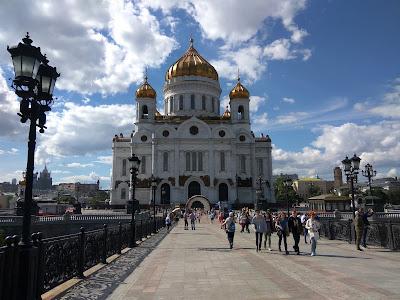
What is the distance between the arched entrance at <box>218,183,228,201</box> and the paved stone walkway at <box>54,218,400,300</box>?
137ft

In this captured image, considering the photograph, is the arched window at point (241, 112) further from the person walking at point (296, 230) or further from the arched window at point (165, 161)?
the person walking at point (296, 230)

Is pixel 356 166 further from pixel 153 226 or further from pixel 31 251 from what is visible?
pixel 31 251

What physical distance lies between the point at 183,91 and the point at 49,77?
54349mm

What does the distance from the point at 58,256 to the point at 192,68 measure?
188 ft

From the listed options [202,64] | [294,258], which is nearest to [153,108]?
[202,64]

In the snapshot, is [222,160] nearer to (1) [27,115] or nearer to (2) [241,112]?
(2) [241,112]

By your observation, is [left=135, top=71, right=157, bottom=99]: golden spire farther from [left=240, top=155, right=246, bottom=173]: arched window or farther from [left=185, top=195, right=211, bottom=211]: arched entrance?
[left=185, top=195, right=211, bottom=211]: arched entrance

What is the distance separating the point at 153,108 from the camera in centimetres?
5688

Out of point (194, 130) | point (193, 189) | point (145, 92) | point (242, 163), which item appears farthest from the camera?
point (145, 92)

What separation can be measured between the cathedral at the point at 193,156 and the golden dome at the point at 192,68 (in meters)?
7.00

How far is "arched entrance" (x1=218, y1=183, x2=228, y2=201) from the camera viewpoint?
175 ft

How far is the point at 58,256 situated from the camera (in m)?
6.72

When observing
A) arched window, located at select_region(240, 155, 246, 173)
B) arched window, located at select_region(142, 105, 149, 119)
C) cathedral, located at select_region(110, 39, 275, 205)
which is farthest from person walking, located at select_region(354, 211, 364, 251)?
arched window, located at select_region(142, 105, 149, 119)

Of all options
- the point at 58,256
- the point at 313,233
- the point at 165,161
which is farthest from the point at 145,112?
the point at 58,256
